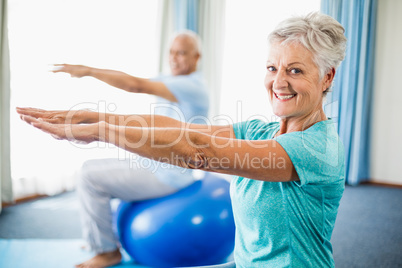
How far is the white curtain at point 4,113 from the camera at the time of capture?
8.70ft

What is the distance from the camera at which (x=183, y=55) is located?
216 cm

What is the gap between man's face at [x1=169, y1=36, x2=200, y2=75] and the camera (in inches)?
84.6

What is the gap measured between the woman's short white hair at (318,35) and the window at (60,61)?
2092 millimetres

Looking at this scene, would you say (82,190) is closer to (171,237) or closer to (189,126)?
(171,237)

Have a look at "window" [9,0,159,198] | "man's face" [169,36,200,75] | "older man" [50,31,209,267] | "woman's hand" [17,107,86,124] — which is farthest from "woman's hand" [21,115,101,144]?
"window" [9,0,159,198]

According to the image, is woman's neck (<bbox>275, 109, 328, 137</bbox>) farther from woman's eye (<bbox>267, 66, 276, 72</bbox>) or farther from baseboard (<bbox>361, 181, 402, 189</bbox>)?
baseboard (<bbox>361, 181, 402, 189</bbox>)

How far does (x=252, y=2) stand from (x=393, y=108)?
2122 millimetres

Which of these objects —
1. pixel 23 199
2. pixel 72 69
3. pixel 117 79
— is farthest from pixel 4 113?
pixel 72 69

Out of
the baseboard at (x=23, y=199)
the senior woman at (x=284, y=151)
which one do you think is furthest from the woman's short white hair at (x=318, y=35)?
the baseboard at (x=23, y=199)

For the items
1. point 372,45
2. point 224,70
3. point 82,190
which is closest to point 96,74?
point 82,190

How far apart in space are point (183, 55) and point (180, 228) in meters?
1.07

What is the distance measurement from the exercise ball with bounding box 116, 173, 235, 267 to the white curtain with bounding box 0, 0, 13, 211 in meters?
1.55

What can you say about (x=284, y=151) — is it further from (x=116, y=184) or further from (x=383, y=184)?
(x=383, y=184)

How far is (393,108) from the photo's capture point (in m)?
4.05
